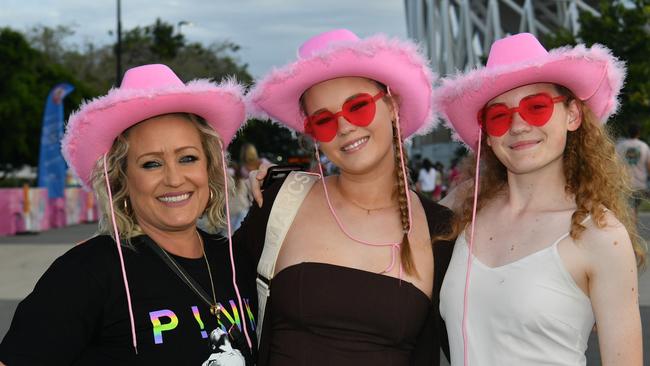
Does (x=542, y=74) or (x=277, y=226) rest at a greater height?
(x=542, y=74)

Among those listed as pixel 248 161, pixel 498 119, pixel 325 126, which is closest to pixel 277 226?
pixel 325 126

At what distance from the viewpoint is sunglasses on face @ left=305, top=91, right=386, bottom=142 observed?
2877mm

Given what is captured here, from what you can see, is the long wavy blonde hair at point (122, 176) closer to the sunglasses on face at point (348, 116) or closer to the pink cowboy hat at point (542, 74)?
the sunglasses on face at point (348, 116)

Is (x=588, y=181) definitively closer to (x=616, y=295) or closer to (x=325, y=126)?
(x=616, y=295)

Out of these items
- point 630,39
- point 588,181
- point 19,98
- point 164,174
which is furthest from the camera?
point 19,98

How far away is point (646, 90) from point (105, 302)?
24.3 metres

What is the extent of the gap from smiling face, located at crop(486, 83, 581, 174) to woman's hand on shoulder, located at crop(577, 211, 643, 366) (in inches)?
15.3

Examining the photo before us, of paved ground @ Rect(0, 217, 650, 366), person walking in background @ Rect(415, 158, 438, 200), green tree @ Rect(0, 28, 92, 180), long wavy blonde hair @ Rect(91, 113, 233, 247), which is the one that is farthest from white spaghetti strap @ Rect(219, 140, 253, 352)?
green tree @ Rect(0, 28, 92, 180)

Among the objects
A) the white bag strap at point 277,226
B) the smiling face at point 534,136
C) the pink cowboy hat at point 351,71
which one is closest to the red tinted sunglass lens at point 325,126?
the pink cowboy hat at point 351,71

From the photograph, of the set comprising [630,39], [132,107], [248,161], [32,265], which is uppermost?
[132,107]

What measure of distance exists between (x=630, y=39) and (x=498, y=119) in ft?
78.6

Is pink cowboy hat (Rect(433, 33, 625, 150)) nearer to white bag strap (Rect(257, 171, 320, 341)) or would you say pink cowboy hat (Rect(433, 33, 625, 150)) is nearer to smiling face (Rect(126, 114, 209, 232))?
white bag strap (Rect(257, 171, 320, 341))

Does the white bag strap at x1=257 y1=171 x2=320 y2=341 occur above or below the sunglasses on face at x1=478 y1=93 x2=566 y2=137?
below

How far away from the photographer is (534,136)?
8.39ft
